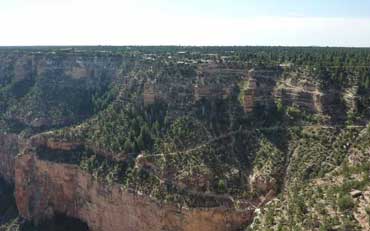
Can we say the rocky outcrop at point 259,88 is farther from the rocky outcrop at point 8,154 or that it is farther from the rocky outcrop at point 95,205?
the rocky outcrop at point 8,154

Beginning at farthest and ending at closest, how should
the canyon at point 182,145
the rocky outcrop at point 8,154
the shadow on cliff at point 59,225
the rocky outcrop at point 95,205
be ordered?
1. the rocky outcrop at point 8,154
2. the shadow on cliff at point 59,225
3. the canyon at point 182,145
4. the rocky outcrop at point 95,205

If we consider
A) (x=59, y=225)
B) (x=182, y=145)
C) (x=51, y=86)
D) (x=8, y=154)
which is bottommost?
(x=59, y=225)

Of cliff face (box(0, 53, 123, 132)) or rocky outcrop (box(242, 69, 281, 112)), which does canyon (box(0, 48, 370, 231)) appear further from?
cliff face (box(0, 53, 123, 132))

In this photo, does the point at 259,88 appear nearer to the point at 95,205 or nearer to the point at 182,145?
the point at 182,145

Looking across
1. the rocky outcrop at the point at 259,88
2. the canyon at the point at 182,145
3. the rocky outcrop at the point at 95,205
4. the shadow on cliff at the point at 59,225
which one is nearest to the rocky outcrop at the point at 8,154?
the canyon at the point at 182,145

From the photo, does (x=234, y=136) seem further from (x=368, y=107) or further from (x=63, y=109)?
(x=63, y=109)

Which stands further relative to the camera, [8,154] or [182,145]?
[8,154]

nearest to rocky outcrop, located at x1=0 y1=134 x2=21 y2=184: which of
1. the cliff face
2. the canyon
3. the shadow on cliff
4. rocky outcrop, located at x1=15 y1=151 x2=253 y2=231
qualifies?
the canyon

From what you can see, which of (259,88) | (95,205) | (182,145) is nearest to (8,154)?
(95,205)
